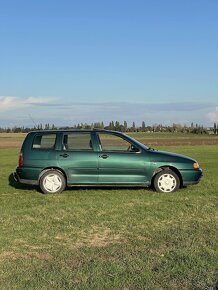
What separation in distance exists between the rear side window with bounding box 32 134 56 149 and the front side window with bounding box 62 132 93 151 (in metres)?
0.30

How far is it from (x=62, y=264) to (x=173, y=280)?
1.35 meters

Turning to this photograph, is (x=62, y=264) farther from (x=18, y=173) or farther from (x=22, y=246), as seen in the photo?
(x=18, y=173)

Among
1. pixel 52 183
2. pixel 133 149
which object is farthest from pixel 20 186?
pixel 133 149

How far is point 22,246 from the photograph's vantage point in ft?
19.9

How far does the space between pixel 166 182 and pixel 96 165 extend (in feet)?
5.75

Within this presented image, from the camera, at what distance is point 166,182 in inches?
436

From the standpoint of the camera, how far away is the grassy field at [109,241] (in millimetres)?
4730

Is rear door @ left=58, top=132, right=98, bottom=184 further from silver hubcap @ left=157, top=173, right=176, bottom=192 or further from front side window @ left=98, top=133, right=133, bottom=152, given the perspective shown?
silver hubcap @ left=157, top=173, right=176, bottom=192

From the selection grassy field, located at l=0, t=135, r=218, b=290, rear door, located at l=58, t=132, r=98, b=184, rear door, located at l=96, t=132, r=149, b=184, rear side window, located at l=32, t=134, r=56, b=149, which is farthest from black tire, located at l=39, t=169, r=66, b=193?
rear door, located at l=96, t=132, r=149, b=184

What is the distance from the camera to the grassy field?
4730mm

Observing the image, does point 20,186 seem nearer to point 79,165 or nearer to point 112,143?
point 79,165

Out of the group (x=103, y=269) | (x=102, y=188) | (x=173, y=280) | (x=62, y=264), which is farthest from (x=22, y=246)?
(x=102, y=188)

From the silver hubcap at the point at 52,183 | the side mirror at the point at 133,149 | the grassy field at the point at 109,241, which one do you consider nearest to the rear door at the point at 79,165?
the silver hubcap at the point at 52,183

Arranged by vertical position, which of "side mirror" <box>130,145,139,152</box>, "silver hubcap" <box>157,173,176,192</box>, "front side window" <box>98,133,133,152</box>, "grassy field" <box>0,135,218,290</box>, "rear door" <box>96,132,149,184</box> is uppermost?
"front side window" <box>98,133,133,152</box>
